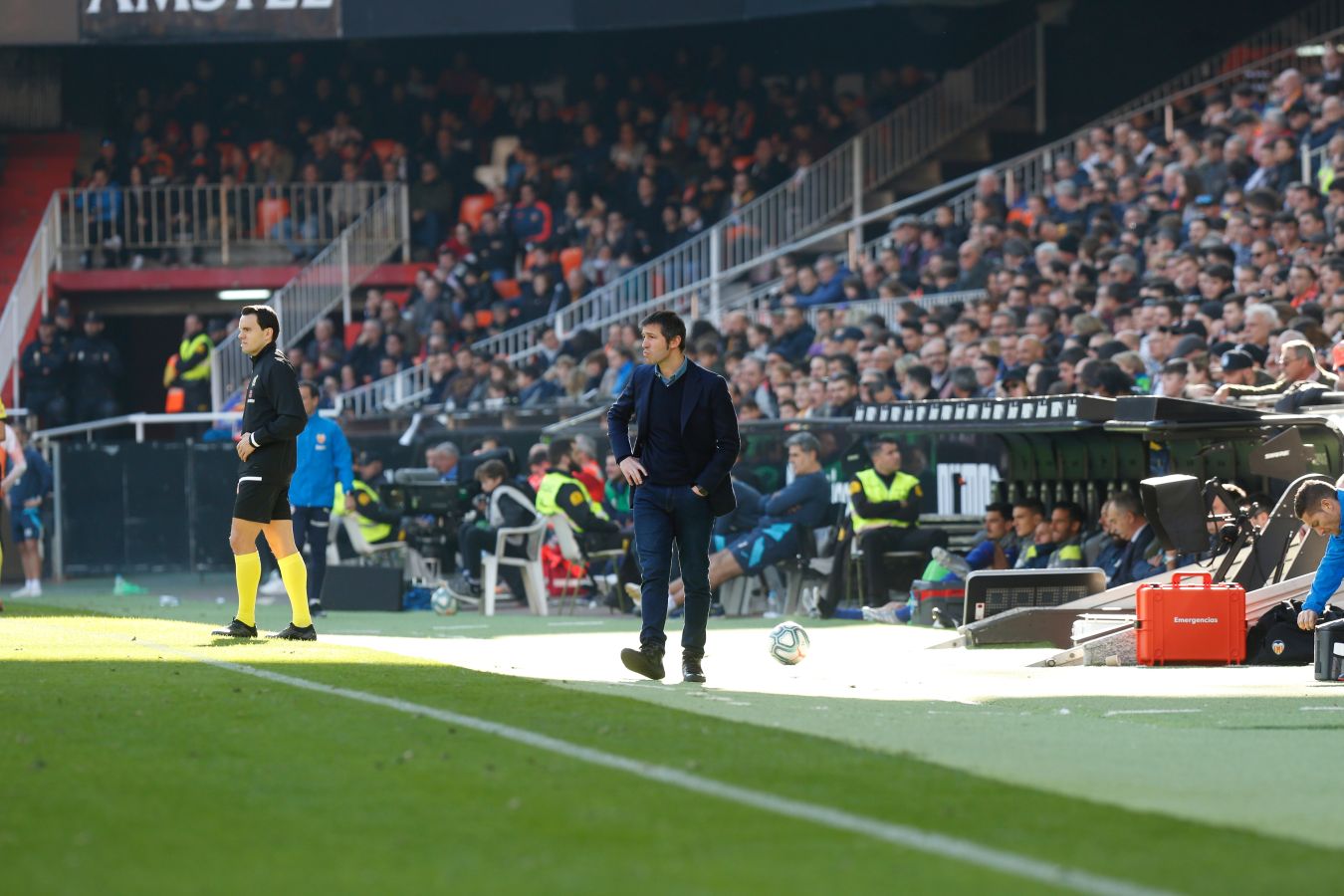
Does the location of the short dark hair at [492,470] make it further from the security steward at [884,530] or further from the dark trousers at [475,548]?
the security steward at [884,530]

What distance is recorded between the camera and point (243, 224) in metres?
35.7

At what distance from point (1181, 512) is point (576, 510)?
24.0 feet

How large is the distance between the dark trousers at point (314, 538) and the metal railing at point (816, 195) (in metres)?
11.3

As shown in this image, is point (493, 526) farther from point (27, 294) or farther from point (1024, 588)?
point (27, 294)

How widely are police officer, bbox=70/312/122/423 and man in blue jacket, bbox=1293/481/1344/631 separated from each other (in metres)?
23.4

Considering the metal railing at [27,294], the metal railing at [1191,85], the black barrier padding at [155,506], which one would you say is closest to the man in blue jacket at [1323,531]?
the metal railing at [1191,85]

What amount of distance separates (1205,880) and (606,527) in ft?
47.2

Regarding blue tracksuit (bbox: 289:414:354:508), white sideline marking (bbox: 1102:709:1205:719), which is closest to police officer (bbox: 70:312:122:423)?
blue tracksuit (bbox: 289:414:354:508)

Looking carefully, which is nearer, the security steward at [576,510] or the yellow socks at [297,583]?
the yellow socks at [297,583]

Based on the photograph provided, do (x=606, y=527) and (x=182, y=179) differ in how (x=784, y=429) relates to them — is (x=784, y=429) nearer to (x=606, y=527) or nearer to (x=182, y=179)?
(x=606, y=527)

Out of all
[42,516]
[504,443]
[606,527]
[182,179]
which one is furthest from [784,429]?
[182,179]

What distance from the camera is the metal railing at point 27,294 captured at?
32.3 m

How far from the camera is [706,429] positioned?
37.5 ft

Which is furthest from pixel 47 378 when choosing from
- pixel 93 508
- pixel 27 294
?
pixel 93 508
